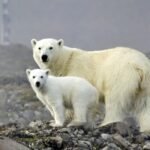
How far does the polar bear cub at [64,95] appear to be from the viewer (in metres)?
8.20

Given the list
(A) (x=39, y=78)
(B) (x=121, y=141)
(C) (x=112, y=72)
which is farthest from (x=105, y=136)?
(C) (x=112, y=72)

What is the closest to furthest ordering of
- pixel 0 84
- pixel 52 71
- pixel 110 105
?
pixel 110 105, pixel 52 71, pixel 0 84

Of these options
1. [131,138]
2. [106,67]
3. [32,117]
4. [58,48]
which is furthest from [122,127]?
[32,117]

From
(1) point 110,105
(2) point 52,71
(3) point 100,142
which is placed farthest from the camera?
(2) point 52,71

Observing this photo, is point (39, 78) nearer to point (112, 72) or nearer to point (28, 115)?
point (112, 72)

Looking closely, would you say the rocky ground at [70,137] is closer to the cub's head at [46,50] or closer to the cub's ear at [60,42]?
the cub's head at [46,50]

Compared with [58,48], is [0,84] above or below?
below

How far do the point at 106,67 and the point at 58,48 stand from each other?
76 centimetres

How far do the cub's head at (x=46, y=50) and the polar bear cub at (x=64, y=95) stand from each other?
0.71m

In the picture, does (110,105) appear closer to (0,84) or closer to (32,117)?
(32,117)

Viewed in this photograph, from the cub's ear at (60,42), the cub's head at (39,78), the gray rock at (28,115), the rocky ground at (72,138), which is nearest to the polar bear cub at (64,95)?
the cub's head at (39,78)

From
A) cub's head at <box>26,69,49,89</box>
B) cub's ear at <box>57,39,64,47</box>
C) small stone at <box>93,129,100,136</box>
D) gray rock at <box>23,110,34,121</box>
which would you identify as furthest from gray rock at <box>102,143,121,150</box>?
gray rock at <box>23,110,34,121</box>

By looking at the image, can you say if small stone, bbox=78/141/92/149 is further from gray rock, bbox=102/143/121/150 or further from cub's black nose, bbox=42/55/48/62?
cub's black nose, bbox=42/55/48/62

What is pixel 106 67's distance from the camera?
29.2 feet
